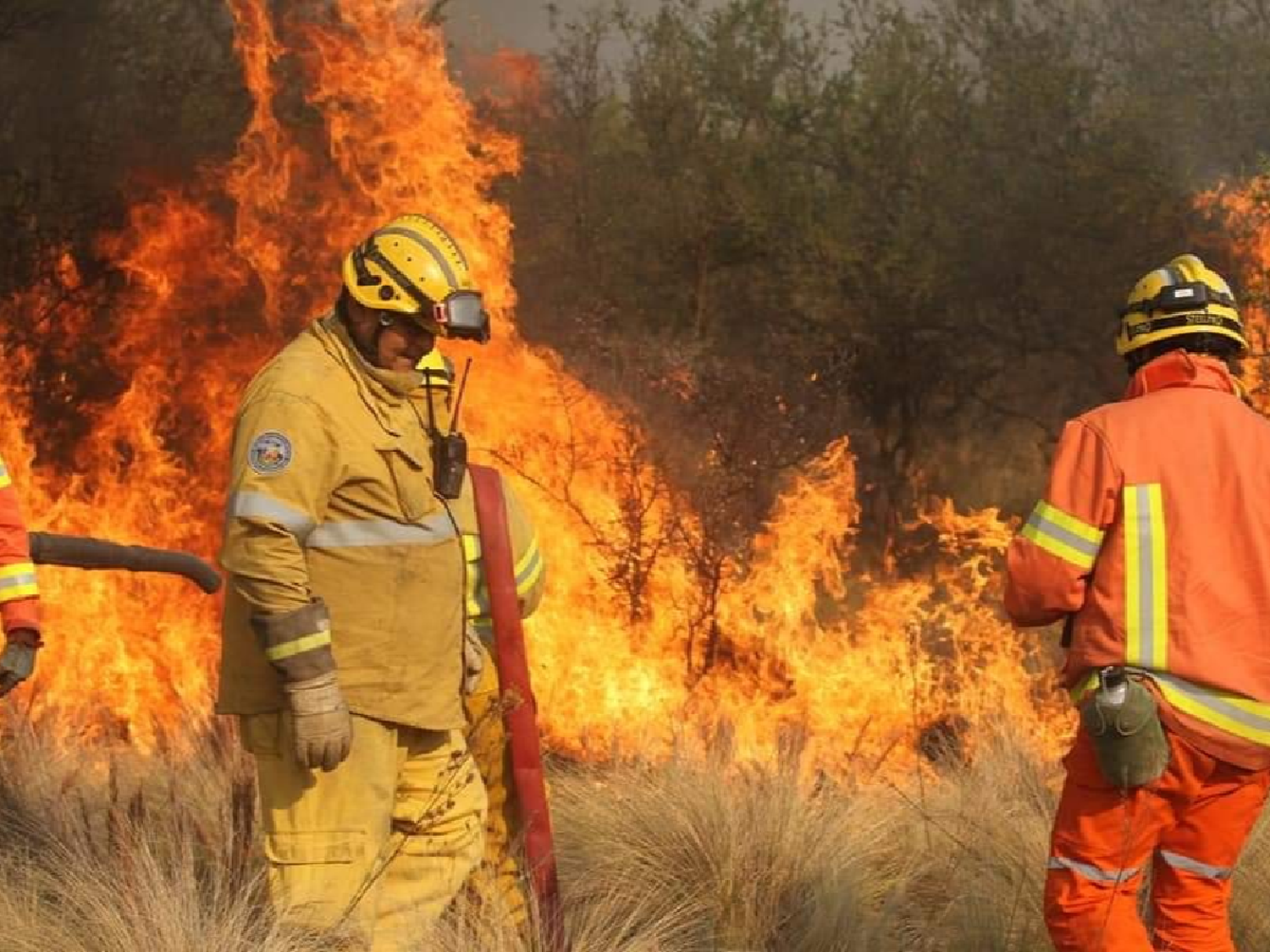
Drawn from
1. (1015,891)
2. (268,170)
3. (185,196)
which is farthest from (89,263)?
(1015,891)

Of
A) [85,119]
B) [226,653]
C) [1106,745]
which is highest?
[85,119]

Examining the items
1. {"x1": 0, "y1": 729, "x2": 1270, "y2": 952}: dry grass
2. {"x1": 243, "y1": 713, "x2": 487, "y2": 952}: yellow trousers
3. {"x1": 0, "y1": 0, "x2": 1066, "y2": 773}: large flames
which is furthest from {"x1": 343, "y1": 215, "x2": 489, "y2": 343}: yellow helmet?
{"x1": 0, "y1": 0, "x2": 1066, "y2": 773}: large flames

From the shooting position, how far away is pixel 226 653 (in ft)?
12.4

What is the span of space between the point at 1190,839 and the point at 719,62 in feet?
48.0

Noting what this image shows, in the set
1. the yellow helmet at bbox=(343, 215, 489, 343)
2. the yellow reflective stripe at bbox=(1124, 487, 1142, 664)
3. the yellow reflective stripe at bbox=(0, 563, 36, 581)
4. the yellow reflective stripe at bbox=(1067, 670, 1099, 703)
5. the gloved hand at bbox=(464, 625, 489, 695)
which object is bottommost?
the yellow reflective stripe at bbox=(1067, 670, 1099, 703)

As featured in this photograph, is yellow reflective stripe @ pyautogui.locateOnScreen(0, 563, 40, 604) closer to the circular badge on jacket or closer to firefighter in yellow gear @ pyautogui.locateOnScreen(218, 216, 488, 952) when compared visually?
firefighter in yellow gear @ pyautogui.locateOnScreen(218, 216, 488, 952)

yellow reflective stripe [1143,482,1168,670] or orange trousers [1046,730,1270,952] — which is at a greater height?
yellow reflective stripe [1143,482,1168,670]

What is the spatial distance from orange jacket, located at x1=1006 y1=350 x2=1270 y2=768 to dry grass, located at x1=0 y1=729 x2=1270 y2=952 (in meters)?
1.21

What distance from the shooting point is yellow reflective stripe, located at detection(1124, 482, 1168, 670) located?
→ 11.3 feet

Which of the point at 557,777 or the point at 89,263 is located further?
the point at 89,263

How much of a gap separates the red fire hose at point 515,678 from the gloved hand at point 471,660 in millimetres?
48

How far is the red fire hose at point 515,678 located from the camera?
411 cm

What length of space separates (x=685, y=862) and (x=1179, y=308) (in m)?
2.21

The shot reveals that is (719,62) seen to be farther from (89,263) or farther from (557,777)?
(557,777)
